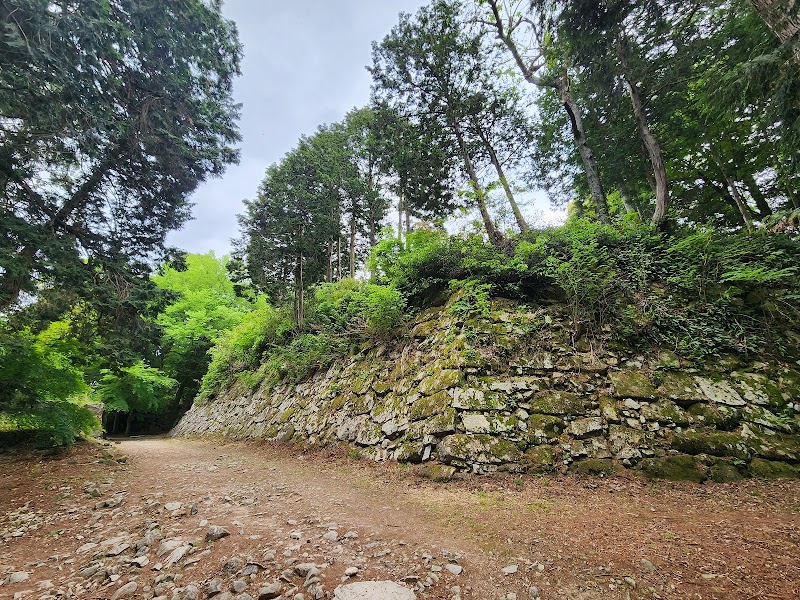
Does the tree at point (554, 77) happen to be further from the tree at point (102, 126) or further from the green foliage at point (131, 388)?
the green foliage at point (131, 388)

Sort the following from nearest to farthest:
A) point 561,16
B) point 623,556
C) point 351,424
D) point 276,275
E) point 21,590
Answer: point 21,590
point 623,556
point 561,16
point 351,424
point 276,275

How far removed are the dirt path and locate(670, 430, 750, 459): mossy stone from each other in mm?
480

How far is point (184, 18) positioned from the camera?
6215mm

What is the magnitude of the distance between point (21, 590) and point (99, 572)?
473mm

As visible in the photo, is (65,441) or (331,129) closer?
(65,441)

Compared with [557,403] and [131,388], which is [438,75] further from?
[131,388]

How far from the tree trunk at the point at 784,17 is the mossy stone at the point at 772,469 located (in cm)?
512

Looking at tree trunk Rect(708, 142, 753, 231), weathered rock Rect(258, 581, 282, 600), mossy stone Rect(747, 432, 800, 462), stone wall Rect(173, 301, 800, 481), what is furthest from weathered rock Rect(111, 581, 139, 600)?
tree trunk Rect(708, 142, 753, 231)

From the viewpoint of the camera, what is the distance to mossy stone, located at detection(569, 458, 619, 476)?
4559 mm

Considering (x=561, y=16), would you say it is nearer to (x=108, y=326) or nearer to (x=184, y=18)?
(x=184, y=18)

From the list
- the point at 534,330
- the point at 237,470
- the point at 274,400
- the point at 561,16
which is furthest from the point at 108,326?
the point at 561,16

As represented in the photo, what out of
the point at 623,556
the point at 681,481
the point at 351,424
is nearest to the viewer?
the point at 623,556

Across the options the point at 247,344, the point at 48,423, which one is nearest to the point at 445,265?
the point at 48,423

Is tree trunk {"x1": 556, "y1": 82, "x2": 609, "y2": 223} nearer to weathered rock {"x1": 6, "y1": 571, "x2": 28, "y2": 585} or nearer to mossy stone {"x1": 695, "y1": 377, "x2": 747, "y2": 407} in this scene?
mossy stone {"x1": 695, "y1": 377, "x2": 747, "y2": 407}
